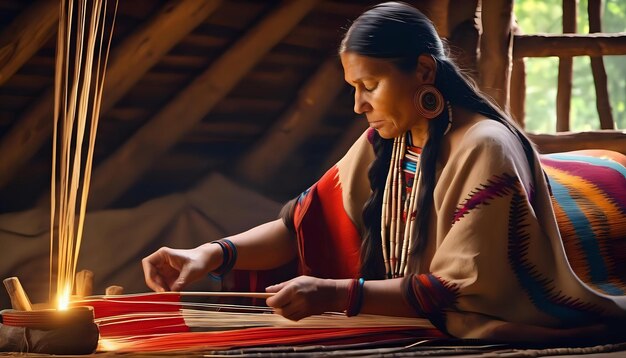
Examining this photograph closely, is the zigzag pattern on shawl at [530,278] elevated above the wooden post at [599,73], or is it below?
below

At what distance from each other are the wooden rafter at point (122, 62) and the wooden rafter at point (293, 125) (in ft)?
1.76

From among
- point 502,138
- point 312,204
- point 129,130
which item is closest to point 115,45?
point 129,130

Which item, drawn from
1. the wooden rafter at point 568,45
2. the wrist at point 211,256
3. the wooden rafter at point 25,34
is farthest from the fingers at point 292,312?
the wooden rafter at point 568,45

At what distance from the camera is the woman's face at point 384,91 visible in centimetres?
222

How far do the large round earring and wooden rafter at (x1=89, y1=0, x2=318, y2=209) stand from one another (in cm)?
121

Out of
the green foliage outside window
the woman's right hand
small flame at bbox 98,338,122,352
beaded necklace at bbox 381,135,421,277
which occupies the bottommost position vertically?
small flame at bbox 98,338,122,352

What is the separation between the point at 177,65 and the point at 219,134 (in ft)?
1.17

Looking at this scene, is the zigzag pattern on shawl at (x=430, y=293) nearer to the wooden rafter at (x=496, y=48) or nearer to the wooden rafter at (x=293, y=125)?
the wooden rafter at (x=496, y=48)

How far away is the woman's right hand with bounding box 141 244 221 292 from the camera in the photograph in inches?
89.7

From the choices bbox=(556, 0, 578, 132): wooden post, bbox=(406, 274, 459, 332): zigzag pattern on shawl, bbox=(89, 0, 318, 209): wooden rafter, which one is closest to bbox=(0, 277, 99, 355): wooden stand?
bbox=(406, 274, 459, 332): zigzag pattern on shawl

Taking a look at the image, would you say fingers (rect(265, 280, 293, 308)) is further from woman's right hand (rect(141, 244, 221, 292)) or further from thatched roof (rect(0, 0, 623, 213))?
thatched roof (rect(0, 0, 623, 213))

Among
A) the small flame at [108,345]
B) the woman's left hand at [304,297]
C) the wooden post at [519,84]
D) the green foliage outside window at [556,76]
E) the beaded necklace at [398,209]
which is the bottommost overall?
the small flame at [108,345]

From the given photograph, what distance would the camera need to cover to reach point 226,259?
2.42m

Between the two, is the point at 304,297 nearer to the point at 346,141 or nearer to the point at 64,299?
the point at 64,299
